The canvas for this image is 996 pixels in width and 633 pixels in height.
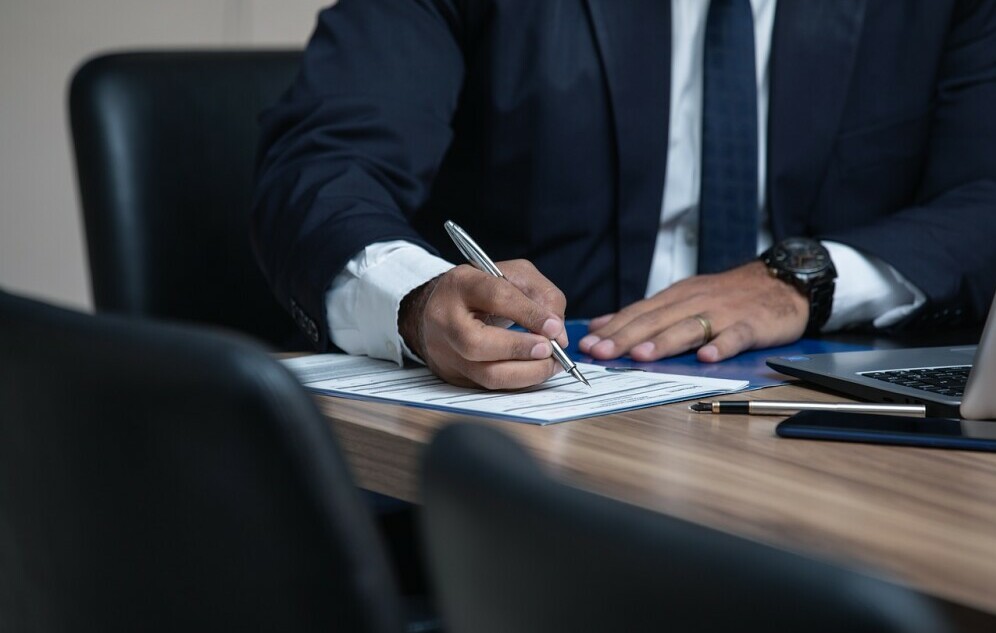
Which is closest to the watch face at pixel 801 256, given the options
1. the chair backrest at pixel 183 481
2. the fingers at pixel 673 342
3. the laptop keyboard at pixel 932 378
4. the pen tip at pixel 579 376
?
the fingers at pixel 673 342

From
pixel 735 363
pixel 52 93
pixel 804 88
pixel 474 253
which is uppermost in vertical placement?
pixel 52 93

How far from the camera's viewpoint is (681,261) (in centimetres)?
148

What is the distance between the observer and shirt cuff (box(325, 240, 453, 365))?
99 centimetres

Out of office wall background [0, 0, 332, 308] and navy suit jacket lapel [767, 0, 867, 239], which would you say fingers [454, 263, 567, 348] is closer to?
navy suit jacket lapel [767, 0, 867, 239]

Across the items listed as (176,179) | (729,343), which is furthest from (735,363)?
(176,179)

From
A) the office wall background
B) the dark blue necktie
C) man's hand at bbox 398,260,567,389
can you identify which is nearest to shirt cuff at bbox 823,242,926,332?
the dark blue necktie

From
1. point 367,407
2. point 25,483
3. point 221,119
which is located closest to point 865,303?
point 367,407

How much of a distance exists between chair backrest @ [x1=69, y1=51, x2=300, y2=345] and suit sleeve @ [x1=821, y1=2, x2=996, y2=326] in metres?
0.71

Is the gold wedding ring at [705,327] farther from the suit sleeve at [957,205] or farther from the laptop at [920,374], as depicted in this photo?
the suit sleeve at [957,205]

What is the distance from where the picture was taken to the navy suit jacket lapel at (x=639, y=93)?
1410 millimetres

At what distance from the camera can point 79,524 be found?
47 centimetres

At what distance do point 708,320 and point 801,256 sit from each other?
0.72ft

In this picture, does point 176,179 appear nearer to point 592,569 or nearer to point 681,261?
point 681,261

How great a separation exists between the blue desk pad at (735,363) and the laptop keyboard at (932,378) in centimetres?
8
